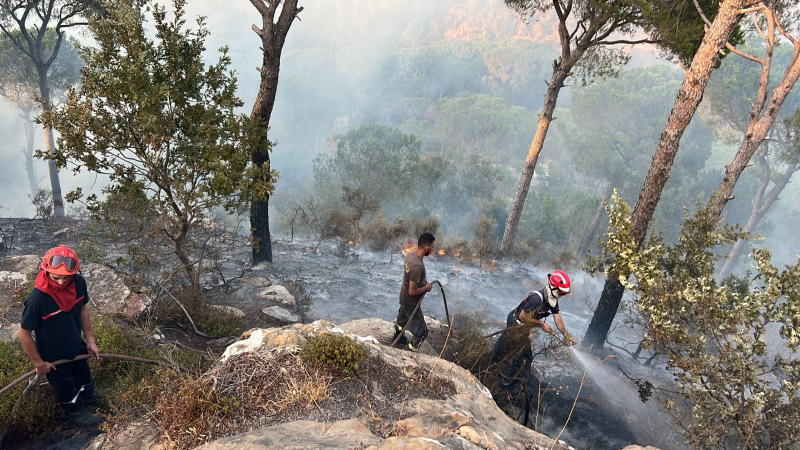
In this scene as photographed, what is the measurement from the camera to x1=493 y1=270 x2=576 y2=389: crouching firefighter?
5480mm

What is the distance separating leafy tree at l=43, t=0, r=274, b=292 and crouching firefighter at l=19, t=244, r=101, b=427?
270 centimetres

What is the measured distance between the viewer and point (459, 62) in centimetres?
7938

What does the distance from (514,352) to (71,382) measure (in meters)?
5.36

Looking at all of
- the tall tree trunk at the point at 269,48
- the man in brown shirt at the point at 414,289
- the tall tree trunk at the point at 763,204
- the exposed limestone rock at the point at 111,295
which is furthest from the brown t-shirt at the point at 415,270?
the tall tree trunk at the point at 763,204

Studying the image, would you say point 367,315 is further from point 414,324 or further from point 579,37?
point 579,37

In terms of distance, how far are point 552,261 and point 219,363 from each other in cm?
1749

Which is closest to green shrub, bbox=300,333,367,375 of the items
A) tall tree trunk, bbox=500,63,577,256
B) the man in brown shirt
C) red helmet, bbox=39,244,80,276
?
the man in brown shirt

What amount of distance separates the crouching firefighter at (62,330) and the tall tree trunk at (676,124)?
759 centimetres

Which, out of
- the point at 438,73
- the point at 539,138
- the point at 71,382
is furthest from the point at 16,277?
the point at 438,73

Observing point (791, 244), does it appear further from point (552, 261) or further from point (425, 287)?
point (425, 287)

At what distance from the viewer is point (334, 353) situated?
11.6 ft

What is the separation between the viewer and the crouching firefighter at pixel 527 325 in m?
5.48

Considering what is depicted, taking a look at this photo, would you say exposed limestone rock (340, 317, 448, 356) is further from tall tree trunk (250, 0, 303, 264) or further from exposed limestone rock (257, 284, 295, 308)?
tall tree trunk (250, 0, 303, 264)

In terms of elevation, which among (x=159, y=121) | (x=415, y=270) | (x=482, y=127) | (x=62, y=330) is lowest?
(x=62, y=330)
